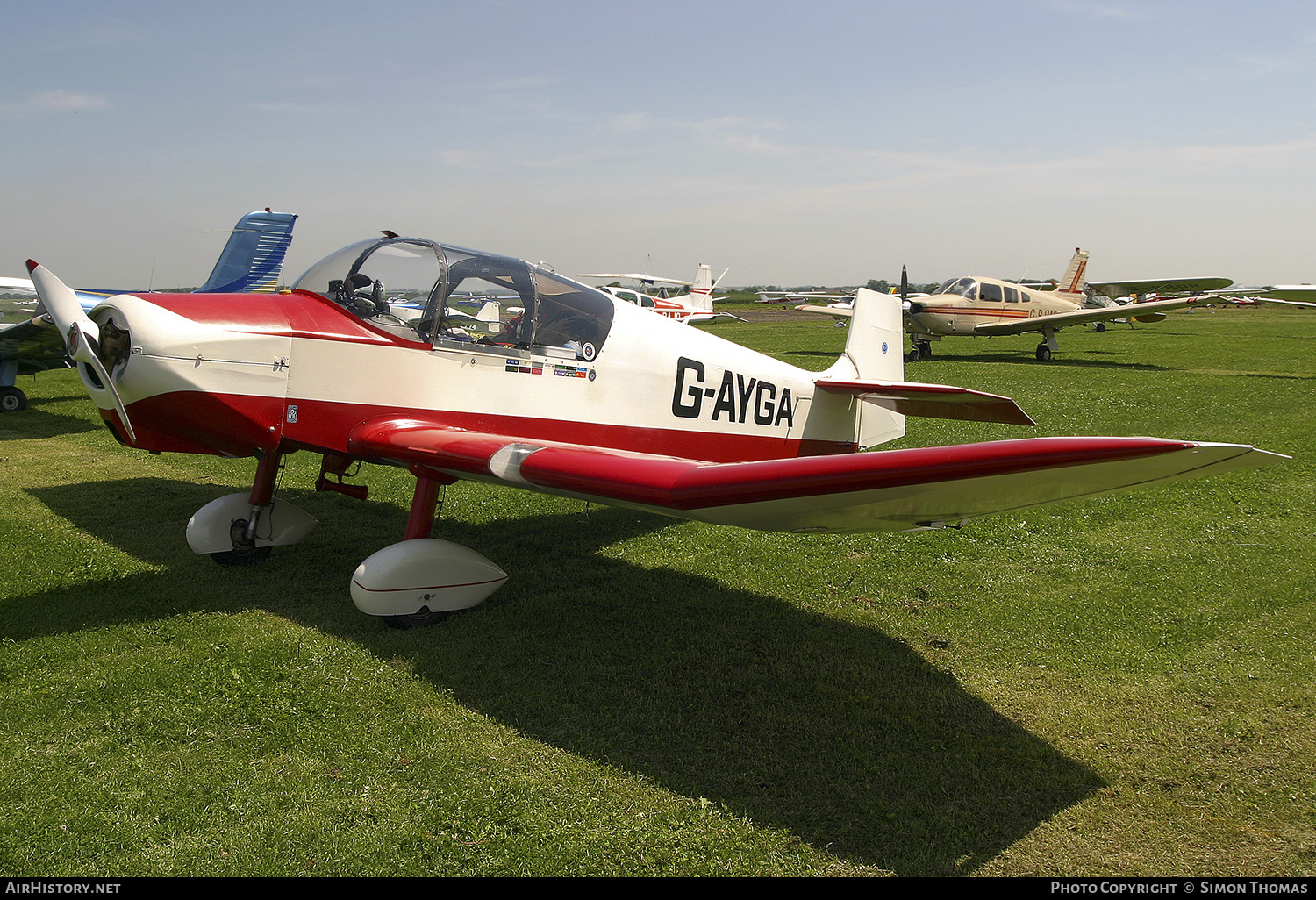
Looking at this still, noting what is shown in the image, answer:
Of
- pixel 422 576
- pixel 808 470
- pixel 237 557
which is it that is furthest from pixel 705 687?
pixel 237 557

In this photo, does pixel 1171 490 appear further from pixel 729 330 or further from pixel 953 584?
pixel 729 330

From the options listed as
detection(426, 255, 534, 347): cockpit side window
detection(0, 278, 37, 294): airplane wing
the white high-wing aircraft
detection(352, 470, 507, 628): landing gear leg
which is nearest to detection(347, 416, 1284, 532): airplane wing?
detection(352, 470, 507, 628): landing gear leg

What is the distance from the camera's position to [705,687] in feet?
12.8

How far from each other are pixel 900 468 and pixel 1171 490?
607 centimetres

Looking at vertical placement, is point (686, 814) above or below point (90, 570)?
above

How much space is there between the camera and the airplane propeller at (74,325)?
161 inches

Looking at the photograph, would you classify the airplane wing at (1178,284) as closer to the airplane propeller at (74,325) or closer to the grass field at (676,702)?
the grass field at (676,702)

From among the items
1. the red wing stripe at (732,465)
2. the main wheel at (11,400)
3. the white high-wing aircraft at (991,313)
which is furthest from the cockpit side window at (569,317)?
the white high-wing aircraft at (991,313)

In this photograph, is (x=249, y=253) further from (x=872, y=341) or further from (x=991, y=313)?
(x=991, y=313)

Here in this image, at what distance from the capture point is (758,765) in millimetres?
3250

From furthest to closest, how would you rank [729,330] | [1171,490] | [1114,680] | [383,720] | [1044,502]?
[729,330]
[1171,490]
[1114,680]
[383,720]
[1044,502]

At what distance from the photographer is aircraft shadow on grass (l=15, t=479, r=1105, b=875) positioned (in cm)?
300

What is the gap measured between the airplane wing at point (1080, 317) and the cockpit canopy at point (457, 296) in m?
21.0

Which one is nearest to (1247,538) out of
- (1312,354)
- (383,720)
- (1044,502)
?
(1044,502)
